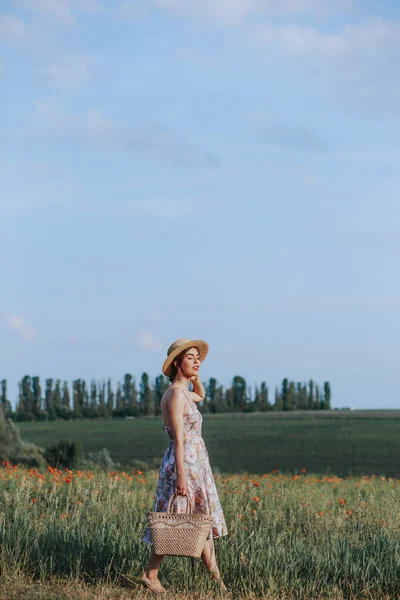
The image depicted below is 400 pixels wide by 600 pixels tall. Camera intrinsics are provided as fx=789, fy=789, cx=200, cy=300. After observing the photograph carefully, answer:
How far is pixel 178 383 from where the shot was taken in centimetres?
643

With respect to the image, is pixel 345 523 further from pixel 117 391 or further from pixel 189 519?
pixel 117 391

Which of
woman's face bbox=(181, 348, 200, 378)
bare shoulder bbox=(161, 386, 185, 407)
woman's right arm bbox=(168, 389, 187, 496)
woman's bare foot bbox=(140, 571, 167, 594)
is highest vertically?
woman's face bbox=(181, 348, 200, 378)

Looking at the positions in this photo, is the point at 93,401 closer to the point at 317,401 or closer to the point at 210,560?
the point at 317,401

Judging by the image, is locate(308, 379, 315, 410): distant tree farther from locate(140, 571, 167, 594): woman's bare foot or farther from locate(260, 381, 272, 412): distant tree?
locate(140, 571, 167, 594): woman's bare foot

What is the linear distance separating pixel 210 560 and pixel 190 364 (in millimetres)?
1643

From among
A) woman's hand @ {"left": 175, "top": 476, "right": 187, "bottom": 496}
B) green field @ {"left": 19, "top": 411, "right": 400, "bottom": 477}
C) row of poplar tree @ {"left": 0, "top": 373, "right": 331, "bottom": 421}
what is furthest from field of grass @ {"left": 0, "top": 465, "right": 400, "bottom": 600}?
row of poplar tree @ {"left": 0, "top": 373, "right": 331, "bottom": 421}

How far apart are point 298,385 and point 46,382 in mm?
32393

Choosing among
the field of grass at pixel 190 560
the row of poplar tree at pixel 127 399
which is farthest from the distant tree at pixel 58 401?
the field of grass at pixel 190 560

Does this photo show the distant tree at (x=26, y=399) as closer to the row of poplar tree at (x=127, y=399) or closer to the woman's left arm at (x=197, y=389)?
the row of poplar tree at (x=127, y=399)

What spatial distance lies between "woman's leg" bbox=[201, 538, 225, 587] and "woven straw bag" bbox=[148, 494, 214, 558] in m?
0.39

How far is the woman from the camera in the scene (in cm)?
623

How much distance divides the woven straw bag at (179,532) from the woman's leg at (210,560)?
392mm

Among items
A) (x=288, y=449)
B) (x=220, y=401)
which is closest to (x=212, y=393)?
(x=220, y=401)

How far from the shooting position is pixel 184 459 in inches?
251
